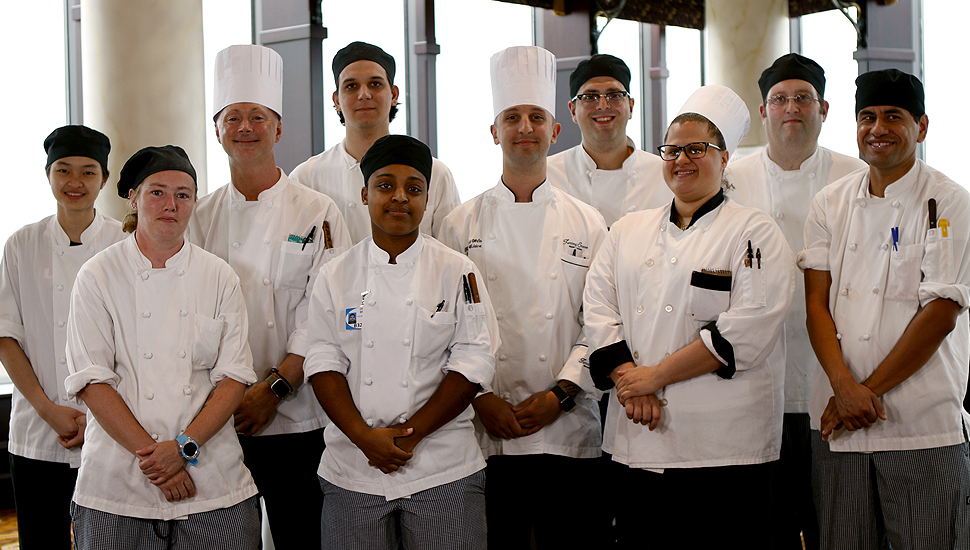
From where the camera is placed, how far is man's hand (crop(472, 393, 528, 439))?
2311 mm

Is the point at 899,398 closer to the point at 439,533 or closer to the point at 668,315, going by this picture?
the point at 668,315

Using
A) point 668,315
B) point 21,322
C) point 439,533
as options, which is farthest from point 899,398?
point 21,322

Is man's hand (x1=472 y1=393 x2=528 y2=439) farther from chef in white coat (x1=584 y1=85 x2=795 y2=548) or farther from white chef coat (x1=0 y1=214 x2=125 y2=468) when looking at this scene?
white chef coat (x1=0 y1=214 x2=125 y2=468)

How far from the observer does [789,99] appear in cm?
276

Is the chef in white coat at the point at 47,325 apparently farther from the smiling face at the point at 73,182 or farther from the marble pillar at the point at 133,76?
the marble pillar at the point at 133,76

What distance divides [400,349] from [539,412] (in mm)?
485

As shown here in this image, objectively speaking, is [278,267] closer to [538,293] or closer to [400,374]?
[400,374]

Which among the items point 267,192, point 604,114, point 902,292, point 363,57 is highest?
point 363,57

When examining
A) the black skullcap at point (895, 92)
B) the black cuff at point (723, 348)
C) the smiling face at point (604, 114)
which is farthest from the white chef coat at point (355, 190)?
the black skullcap at point (895, 92)

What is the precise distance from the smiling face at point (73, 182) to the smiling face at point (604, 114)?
1.71 meters

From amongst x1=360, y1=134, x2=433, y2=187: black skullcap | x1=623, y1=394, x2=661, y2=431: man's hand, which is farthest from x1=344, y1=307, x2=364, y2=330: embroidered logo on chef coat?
x1=623, y1=394, x2=661, y2=431: man's hand

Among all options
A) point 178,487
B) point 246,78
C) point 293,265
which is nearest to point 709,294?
point 293,265

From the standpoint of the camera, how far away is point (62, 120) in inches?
176

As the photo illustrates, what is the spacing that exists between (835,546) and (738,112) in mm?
1316
